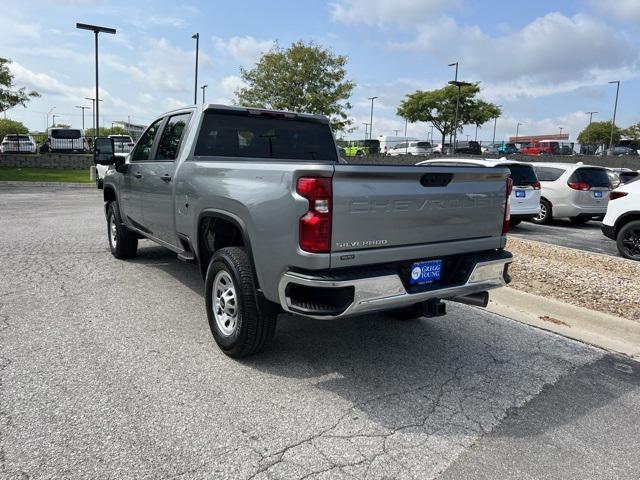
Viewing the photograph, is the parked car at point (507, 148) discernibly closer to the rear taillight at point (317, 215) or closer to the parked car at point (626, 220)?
the parked car at point (626, 220)

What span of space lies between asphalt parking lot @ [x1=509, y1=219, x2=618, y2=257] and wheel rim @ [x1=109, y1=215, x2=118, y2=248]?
7.85 metres

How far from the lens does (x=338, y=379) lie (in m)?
3.81

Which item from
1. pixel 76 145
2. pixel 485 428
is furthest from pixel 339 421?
pixel 76 145

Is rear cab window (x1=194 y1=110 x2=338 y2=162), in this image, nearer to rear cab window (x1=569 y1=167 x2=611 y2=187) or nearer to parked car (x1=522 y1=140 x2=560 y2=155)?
rear cab window (x1=569 y1=167 x2=611 y2=187)

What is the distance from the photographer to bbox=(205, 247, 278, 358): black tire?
3.75 metres

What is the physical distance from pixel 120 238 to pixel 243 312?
13.0 ft

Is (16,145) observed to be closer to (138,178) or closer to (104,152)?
(104,152)

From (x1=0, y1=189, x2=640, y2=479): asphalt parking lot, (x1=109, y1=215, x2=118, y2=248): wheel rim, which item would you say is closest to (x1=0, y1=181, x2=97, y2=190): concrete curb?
(x1=109, y1=215, x2=118, y2=248): wheel rim

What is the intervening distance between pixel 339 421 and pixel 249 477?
75cm

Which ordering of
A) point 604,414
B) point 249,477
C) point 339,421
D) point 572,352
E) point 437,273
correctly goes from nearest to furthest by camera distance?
point 249,477 → point 339,421 → point 604,414 → point 437,273 → point 572,352

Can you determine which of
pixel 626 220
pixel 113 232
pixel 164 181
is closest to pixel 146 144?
pixel 164 181

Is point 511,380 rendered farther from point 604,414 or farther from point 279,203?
point 279,203

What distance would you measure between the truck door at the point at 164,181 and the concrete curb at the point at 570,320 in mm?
3509

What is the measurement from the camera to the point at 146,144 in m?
6.20
